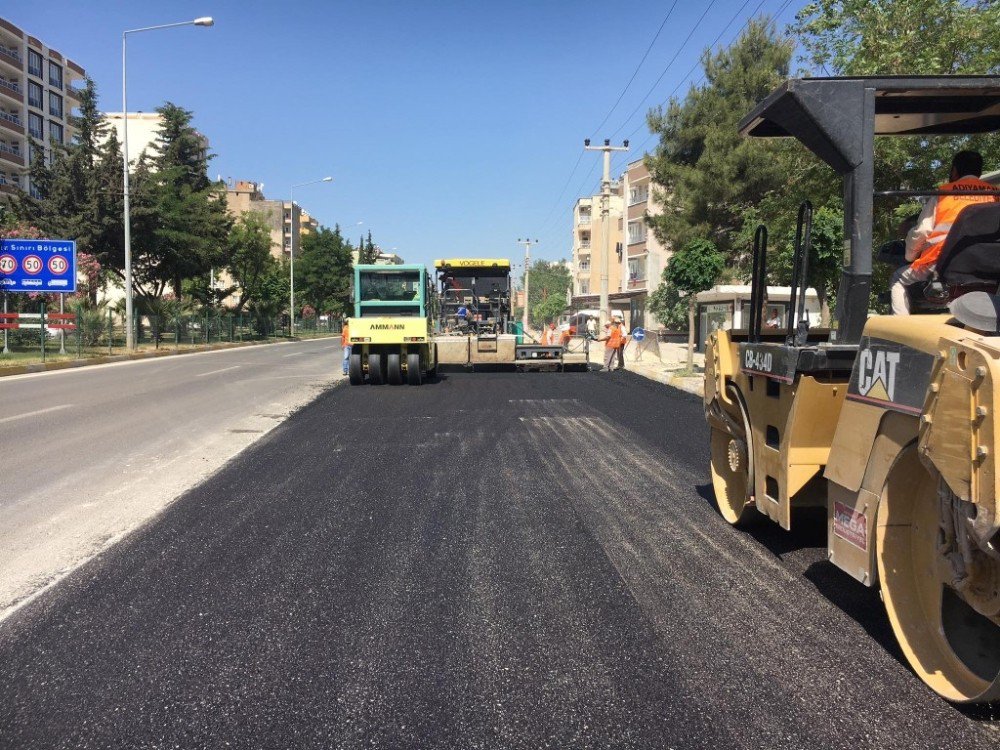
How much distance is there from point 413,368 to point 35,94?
59728 mm

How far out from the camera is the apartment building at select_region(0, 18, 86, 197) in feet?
187

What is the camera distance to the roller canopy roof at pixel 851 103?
3629mm

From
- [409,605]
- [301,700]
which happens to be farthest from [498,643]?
[301,700]

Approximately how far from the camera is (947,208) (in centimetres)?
356

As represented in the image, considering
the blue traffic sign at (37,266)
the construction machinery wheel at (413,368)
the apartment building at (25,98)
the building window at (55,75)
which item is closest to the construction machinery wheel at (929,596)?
the construction machinery wheel at (413,368)

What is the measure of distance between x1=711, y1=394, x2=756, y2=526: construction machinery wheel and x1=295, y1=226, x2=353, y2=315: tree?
6034 cm

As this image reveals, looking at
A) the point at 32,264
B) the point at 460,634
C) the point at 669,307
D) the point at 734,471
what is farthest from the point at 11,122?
the point at 460,634

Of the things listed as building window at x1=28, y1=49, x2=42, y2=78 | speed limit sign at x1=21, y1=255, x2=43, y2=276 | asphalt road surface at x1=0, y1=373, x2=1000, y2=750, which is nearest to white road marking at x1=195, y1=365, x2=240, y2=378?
speed limit sign at x1=21, y1=255, x2=43, y2=276

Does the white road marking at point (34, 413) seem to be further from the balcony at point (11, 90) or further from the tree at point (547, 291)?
the tree at point (547, 291)

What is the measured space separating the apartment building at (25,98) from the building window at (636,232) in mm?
41017

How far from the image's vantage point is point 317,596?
4059 millimetres

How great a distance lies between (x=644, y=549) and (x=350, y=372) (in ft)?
42.1

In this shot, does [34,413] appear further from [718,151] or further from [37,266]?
[718,151]

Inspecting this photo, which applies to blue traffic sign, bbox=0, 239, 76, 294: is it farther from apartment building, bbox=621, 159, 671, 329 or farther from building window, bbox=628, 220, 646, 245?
building window, bbox=628, 220, 646, 245
